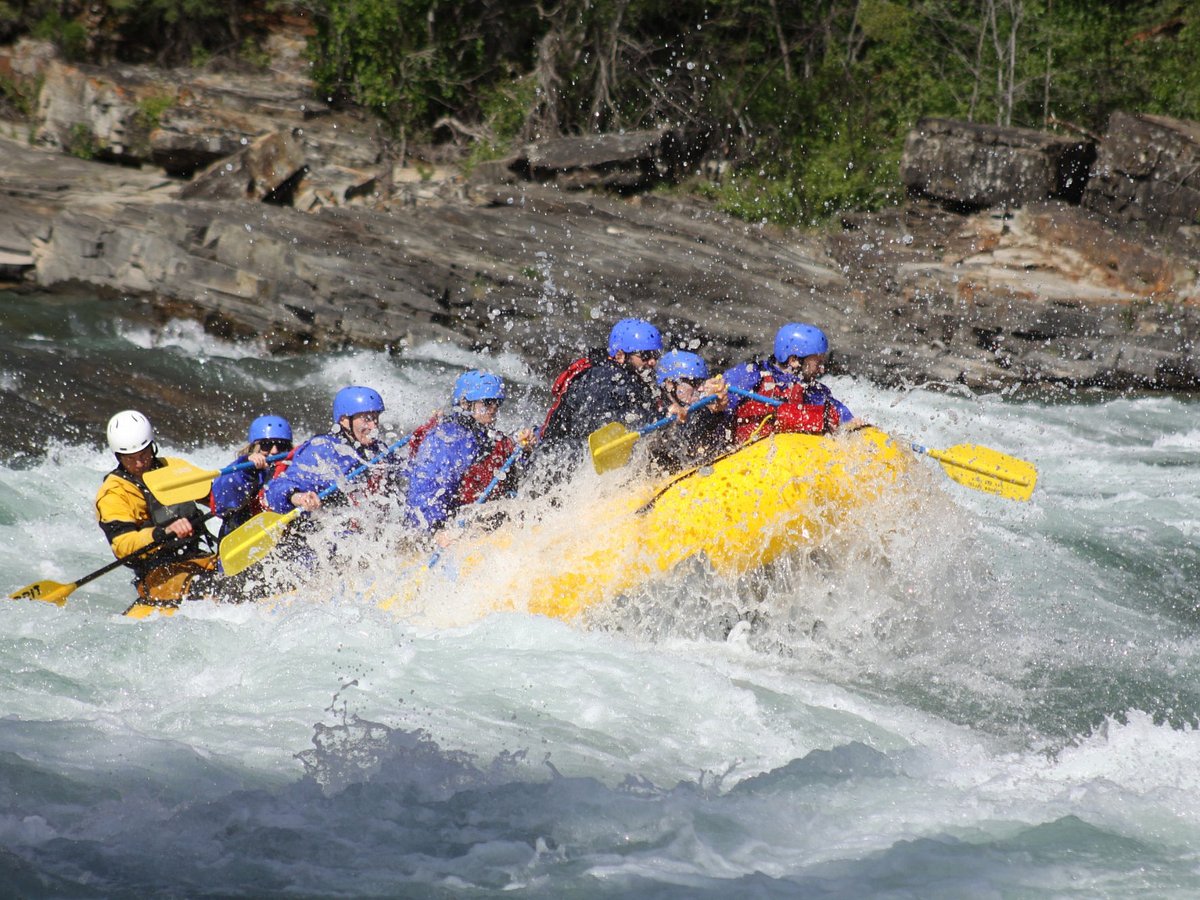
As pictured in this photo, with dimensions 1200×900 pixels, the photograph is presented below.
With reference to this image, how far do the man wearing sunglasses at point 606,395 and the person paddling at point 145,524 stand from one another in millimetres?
1810

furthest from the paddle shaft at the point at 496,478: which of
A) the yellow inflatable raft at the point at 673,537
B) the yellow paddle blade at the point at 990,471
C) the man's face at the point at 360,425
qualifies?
the yellow paddle blade at the point at 990,471

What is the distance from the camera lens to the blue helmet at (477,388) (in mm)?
6074

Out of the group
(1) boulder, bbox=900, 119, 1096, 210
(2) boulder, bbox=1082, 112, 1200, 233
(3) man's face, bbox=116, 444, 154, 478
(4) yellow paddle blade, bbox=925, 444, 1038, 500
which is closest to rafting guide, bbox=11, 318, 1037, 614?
(3) man's face, bbox=116, 444, 154, 478

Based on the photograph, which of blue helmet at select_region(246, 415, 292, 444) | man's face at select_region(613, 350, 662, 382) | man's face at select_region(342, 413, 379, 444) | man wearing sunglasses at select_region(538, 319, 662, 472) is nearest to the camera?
man's face at select_region(342, 413, 379, 444)

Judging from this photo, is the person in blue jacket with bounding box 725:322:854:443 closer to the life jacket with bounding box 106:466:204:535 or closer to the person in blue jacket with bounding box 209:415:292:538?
the person in blue jacket with bounding box 209:415:292:538

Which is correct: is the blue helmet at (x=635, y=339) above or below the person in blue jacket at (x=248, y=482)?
above

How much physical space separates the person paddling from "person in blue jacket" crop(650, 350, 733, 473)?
237 centimetres

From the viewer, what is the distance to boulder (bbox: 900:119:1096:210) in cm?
1298

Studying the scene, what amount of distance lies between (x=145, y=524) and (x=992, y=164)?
395 inches

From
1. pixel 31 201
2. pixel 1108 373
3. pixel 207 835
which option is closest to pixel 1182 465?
pixel 1108 373

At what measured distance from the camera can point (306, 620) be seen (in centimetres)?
573

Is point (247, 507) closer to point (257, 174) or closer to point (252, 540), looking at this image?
point (252, 540)

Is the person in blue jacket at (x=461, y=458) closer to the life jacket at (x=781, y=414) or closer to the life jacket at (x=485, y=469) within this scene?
the life jacket at (x=485, y=469)

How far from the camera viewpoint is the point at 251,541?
5.83 meters
